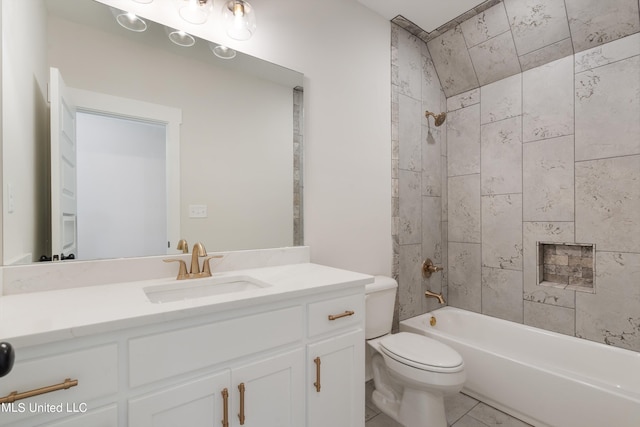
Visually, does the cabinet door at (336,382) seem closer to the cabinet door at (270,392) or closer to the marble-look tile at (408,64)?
the cabinet door at (270,392)

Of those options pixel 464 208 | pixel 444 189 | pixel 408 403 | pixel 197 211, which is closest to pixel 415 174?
pixel 444 189

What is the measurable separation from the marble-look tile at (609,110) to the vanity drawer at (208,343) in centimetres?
213

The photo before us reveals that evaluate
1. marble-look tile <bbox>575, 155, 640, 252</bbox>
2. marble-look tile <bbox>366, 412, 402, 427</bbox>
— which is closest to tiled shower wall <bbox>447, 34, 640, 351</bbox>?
marble-look tile <bbox>575, 155, 640, 252</bbox>

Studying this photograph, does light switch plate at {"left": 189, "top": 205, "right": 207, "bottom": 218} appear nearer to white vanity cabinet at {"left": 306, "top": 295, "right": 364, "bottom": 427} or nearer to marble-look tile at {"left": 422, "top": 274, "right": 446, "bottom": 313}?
white vanity cabinet at {"left": 306, "top": 295, "right": 364, "bottom": 427}

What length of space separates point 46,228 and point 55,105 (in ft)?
1.52

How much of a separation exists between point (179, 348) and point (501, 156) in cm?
248

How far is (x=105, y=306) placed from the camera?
874 mm

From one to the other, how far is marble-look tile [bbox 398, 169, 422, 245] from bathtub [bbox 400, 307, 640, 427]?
25.7 inches

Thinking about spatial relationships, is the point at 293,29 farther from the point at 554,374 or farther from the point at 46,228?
the point at 554,374

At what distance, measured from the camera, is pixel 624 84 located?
5.86ft

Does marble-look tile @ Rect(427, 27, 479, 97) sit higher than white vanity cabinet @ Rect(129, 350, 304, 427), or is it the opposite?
marble-look tile @ Rect(427, 27, 479, 97)

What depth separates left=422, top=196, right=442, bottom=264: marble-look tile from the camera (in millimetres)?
2436

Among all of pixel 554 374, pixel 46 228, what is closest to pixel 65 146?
pixel 46 228

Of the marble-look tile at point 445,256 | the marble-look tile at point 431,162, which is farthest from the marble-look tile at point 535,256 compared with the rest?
the marble-look tile at point 431,162
